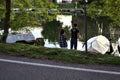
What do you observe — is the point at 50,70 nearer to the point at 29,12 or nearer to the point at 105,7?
the point at 105,7

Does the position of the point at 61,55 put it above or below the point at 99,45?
above

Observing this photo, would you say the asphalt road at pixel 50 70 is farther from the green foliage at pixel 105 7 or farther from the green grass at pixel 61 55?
the green foliage at pixel 105 7

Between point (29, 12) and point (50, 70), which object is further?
point (29, 12)

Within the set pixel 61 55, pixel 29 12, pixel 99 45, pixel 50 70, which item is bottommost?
pixel 99 45

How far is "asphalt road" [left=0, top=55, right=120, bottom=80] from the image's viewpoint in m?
6.34

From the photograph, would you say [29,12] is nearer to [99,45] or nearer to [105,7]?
[105,7]

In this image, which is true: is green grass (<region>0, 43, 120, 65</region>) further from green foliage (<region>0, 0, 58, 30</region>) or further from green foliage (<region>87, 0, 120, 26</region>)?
green foliage (<region>0, 0, 58, 30</region>)

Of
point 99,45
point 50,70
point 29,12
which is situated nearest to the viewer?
point 50,70

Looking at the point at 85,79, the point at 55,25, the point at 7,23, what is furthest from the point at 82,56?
the point at 55,25

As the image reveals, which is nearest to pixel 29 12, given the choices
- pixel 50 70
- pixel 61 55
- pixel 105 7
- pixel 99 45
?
pixel 105 7

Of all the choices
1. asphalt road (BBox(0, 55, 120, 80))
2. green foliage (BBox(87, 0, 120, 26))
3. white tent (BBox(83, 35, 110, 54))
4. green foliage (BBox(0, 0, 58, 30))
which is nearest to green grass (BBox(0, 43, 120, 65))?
asphalt road (BBox(0, 55, 120, 80))

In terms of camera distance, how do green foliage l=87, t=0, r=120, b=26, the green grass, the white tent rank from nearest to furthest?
the green grass → green foliage l=87, t=0, r=120, b=26 → the white tent

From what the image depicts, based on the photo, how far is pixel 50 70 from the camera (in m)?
6.79

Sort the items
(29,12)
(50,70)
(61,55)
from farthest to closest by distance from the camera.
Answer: (29,12) → (61,55) → (50,70)
